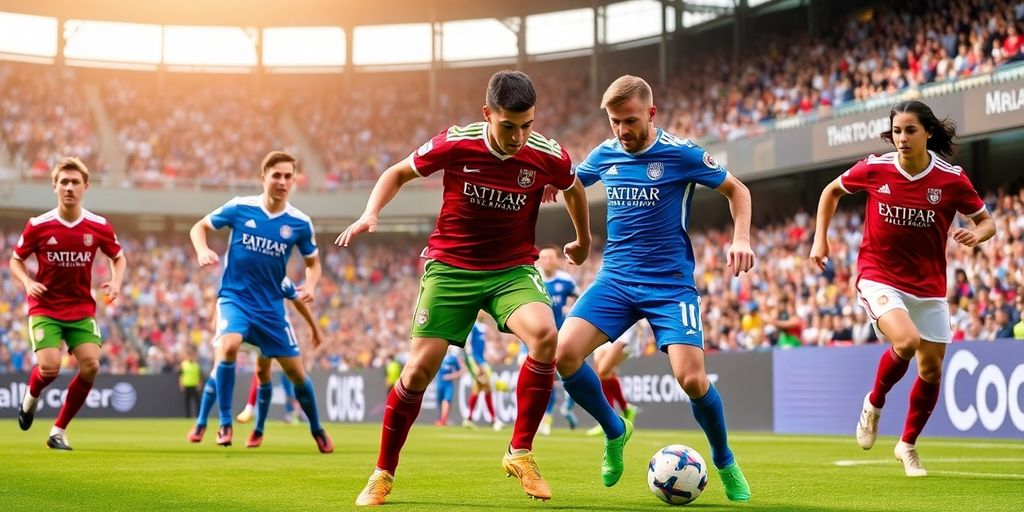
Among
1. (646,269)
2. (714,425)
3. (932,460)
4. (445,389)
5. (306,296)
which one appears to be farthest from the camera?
(445,389)

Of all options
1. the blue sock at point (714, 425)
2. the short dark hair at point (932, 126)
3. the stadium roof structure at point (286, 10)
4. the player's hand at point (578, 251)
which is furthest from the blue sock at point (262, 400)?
the stadium roof structure at point (286, 10)

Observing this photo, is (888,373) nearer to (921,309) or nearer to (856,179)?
(921,309)

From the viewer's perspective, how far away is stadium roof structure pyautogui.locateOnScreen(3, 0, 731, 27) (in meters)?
41.8

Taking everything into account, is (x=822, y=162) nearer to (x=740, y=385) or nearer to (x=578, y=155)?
(x=740, y=385)

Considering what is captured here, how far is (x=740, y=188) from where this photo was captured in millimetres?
7371

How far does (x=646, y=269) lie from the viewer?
7500mm

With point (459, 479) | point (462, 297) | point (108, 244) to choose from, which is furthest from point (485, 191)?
point (108, 244)

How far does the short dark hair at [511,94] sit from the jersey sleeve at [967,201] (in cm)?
390

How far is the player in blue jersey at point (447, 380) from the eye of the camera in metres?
23.6

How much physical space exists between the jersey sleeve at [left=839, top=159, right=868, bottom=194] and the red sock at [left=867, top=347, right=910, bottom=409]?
120 cm

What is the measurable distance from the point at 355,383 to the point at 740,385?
37.4ft

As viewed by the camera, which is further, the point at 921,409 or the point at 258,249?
the point at 258,249

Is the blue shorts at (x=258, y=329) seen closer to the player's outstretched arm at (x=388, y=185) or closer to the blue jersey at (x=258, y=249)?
the blue jersey at (x=258, y=249)

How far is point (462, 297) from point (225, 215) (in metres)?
5.31
